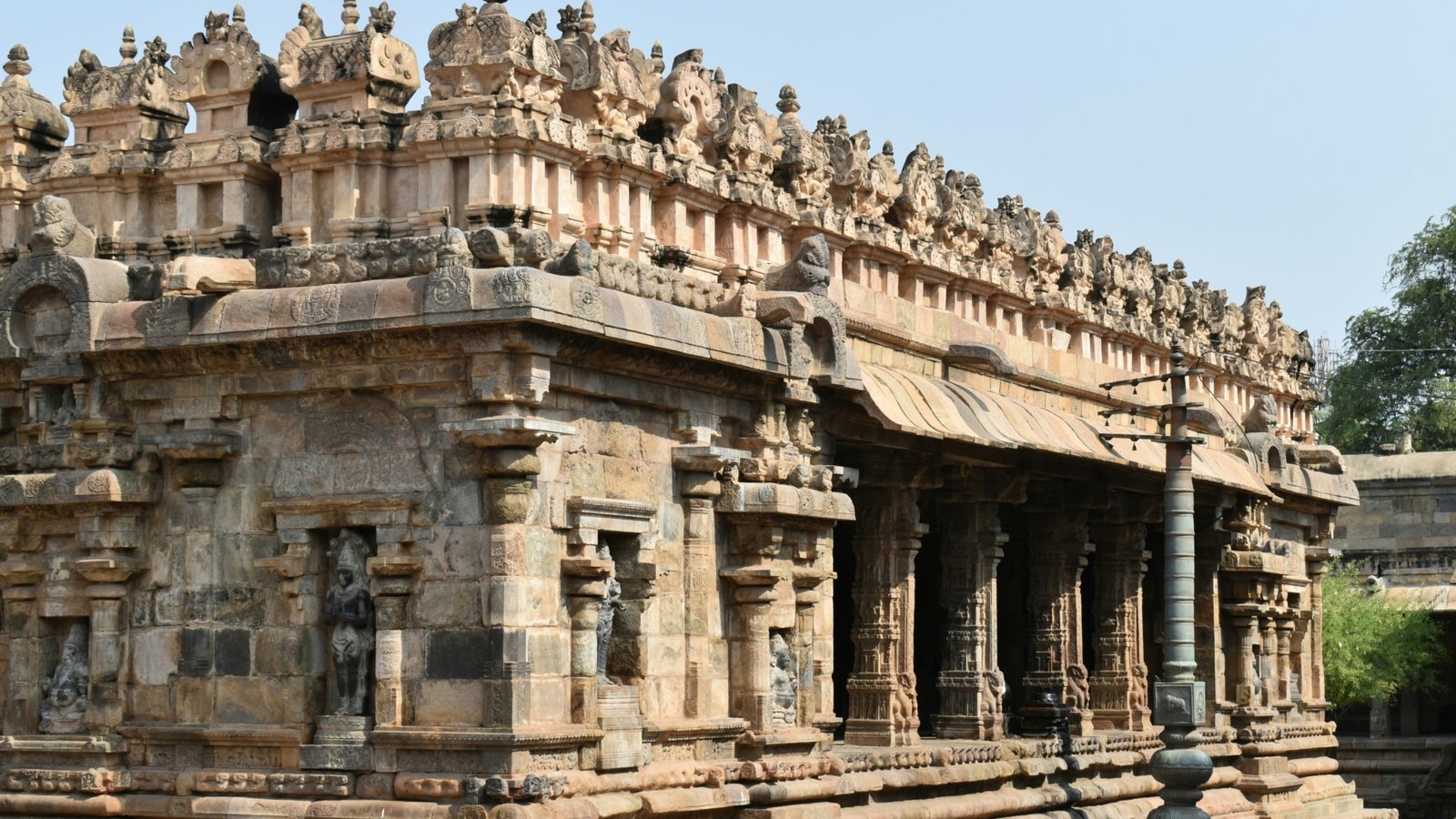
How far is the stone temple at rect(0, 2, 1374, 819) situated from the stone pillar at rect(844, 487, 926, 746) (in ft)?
2.17

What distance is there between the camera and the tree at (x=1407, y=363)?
2233 inches

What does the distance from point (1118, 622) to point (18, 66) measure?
521 inches

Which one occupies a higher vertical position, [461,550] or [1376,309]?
[1376,309]

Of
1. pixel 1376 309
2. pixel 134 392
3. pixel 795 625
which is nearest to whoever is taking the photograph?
pixel 134 392

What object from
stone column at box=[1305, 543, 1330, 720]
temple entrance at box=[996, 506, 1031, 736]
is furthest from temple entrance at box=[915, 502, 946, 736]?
stone column at box=[1305, 543, 1330, 720]

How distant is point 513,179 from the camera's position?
1575 cm

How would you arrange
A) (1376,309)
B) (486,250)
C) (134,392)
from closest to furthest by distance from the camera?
(486,250), (134,392), (1376,309)

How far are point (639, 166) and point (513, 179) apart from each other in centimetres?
141

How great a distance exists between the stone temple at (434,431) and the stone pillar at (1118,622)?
5.42 m

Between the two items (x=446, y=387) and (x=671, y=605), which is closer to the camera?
(x=446, y=387)

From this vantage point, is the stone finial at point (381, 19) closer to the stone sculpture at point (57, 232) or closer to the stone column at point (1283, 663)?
the stone sculpture at point (57, 232)

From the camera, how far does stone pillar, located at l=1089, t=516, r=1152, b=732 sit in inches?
1003

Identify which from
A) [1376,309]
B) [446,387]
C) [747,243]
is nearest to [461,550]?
[446,387]

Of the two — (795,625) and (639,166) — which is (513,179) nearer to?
(639,166)
